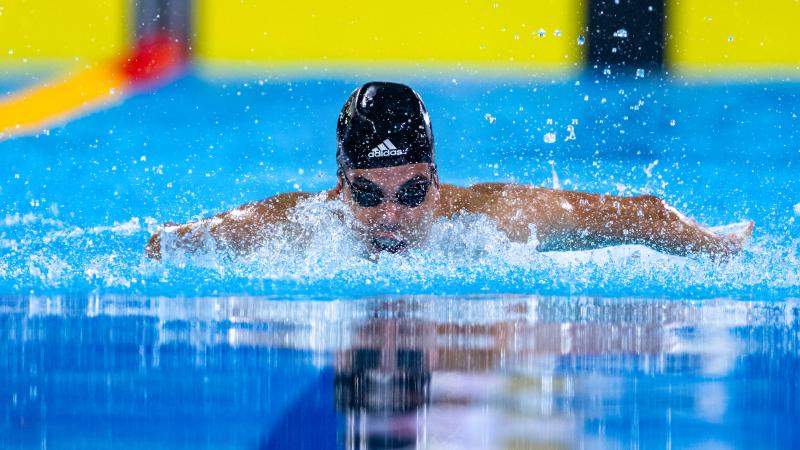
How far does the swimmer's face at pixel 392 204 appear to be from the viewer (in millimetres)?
2844

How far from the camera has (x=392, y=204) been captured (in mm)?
2844

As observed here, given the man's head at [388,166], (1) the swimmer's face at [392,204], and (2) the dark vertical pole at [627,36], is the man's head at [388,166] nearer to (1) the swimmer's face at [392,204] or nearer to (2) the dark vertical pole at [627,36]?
(1) the swimmer's face at [392,204]

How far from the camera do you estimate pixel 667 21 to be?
5258 millimetres

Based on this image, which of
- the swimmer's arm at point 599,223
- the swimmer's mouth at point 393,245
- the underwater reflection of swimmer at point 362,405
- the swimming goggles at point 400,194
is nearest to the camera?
the underwater reflection of swimmer at point 362,405

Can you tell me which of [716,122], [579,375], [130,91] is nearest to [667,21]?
[716,122]

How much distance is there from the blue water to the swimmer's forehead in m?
0.21

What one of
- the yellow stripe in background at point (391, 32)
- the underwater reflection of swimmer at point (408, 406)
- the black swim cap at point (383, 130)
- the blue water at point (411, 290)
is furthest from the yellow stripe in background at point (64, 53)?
the underwater reflection of swimmer at point (408, 406)

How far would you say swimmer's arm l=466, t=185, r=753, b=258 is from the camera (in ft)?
10.1

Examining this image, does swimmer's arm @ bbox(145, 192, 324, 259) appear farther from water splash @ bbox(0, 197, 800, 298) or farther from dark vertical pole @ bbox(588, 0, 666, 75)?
dark vertical pole @ bbox(588, 0, 666, 75)

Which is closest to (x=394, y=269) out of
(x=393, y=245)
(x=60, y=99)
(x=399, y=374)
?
(x=393, y=245)

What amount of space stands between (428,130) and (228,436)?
1.65m

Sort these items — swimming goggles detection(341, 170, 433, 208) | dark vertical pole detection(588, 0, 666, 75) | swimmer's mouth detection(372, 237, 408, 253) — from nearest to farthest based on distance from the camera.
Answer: swimming goggles detection(341, 170, 433, 208)
swimmer's mouth detection(372, 237, 408, 253)
dark vertical pole detection(588, 0, 666, 75)

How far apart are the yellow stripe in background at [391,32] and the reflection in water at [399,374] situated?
3.05 meters


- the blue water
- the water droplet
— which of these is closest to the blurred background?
the blue water
